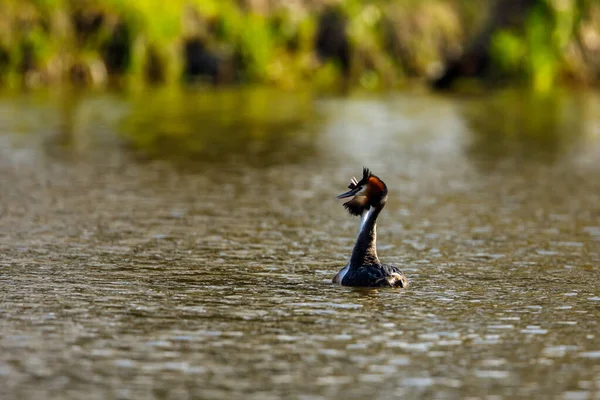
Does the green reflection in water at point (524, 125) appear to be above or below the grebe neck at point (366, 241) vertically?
above

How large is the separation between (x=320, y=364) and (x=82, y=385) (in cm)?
329

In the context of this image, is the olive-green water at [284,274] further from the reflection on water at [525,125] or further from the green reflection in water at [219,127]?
the reflection on water at [525,125]

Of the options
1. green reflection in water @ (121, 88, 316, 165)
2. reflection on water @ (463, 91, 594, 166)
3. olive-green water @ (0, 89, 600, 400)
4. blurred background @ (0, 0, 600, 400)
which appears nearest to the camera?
olive-green water @ (0, 89, 600, 400)

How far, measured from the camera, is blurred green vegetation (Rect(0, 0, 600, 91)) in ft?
400

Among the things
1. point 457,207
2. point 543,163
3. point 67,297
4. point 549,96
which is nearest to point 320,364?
point 67,297

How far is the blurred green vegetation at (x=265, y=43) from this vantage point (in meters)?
122

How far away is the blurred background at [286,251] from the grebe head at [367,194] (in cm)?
156

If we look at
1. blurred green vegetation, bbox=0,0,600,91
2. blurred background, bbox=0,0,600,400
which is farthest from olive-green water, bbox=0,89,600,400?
blurred green vegetation, bbox=0,0,600,91

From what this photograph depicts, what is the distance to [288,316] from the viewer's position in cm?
2105

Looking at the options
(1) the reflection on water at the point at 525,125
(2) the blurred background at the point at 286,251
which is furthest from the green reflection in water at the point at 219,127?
(1) the reflection on water at the point at 525,125

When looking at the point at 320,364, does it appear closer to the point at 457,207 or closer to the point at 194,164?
the point at 457,207

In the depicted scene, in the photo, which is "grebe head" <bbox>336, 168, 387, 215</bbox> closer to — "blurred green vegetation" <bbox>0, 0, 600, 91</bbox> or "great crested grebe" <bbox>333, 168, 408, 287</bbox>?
"great crested grebe" <bbox>333, 168, 408, 287</bbox>

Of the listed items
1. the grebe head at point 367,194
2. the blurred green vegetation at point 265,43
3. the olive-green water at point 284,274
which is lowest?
the olive-green water at point 284,274

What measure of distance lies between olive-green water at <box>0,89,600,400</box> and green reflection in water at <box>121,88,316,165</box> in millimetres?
525
